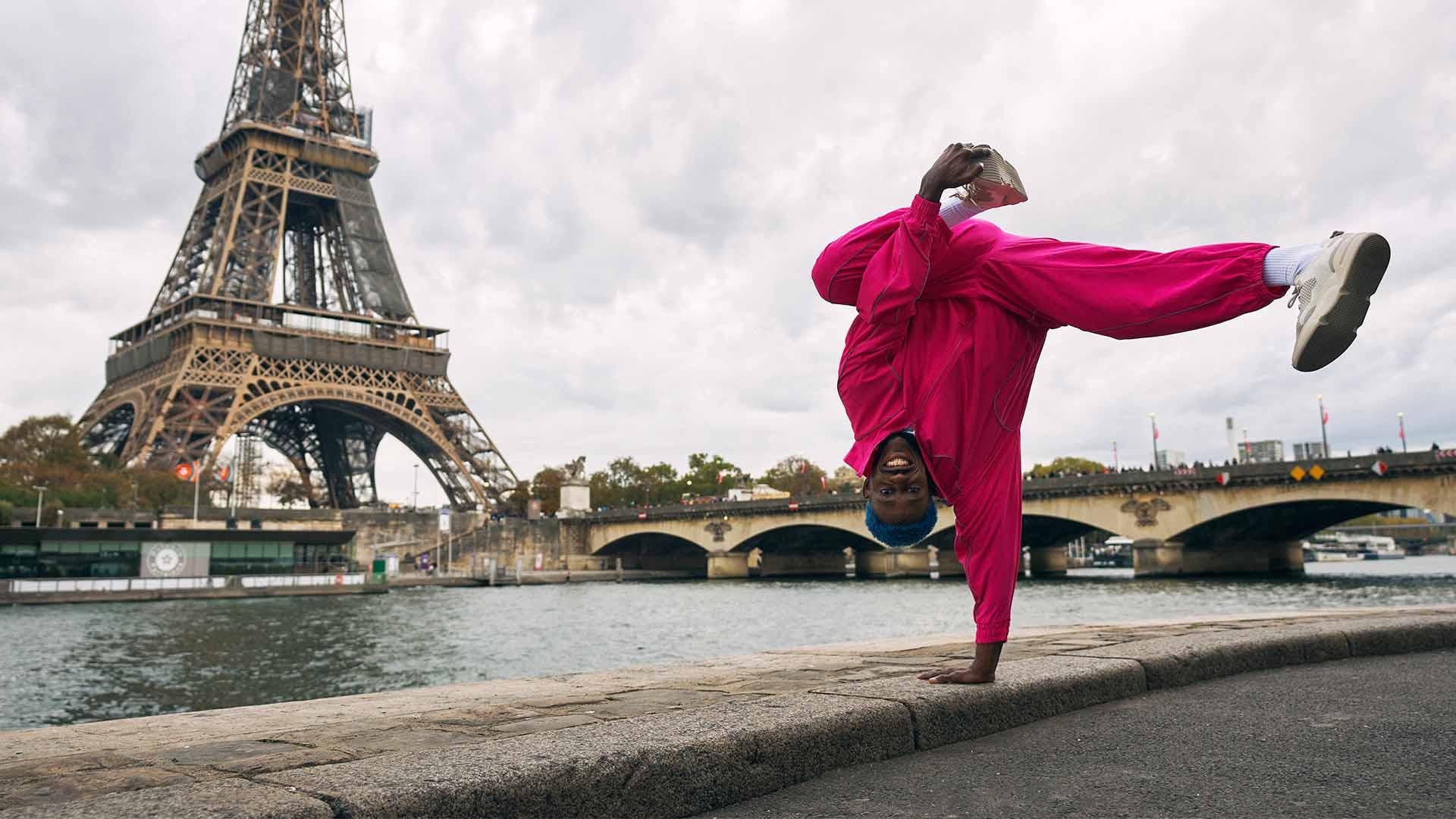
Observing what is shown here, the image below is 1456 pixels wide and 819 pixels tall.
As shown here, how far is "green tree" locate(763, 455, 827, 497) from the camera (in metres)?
87.8

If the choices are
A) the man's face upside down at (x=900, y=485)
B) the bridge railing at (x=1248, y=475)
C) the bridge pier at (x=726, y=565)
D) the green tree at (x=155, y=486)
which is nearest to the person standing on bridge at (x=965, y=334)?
the man's face upside down at (x=900, y=485)

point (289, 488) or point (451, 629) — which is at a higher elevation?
point (289, 488)

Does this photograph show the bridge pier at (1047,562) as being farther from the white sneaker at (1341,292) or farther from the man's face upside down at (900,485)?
the white sneaker at (1341,292)

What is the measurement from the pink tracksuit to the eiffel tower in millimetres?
49330

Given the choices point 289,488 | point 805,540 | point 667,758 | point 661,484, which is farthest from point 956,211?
point 661,484

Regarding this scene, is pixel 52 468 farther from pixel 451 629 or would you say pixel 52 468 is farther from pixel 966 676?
pixel 966 676

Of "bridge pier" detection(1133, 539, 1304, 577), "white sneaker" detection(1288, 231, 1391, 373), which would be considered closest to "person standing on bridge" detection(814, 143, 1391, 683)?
"white sneaker" detection(1288, 231, 1391, 373)

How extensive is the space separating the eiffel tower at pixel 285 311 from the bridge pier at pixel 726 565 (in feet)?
41.4

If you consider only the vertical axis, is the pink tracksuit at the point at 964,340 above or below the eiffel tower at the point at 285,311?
below

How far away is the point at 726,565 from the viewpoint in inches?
2404

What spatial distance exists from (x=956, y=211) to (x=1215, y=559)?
47.1m

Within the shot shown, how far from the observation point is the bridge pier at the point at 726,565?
199 feet

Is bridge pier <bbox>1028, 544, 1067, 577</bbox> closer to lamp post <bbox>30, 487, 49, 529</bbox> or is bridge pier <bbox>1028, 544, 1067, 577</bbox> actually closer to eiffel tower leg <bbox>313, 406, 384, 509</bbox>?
eiffel tower leg <bbox>313, 406, 384, 509</bbox>

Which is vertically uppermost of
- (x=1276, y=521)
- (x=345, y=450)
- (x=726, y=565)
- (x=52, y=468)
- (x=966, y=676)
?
(x=345, y=450)
